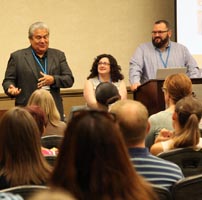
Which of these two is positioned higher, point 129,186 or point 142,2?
point 142,2

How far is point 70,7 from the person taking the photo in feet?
28.7

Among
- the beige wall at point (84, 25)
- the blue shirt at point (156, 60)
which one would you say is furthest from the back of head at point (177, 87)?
the beige wall at point (84, 25)

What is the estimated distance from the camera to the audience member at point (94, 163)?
77.7 inches

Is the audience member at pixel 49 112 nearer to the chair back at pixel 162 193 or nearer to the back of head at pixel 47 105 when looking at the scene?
the back of head at pixel 47 105

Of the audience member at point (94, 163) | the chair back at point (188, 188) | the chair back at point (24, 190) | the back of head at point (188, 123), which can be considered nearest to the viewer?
the audience member at point (94, 163)

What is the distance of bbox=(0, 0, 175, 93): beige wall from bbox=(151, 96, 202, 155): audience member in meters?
5.17

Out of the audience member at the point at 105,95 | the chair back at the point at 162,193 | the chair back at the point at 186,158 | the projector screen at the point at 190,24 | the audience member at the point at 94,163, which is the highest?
the projector screen at the point at 190,24

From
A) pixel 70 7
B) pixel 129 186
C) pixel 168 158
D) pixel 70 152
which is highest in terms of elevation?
pixel 70 7

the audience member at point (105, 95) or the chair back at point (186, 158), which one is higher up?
the audience member at point (105, 95)

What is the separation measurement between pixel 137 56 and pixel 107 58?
0.55 m

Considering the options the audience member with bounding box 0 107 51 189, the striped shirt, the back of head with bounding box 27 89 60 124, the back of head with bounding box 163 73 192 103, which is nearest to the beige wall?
the back of head with bounding box 27 89 60 124

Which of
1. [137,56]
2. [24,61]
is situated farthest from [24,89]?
[137,56]

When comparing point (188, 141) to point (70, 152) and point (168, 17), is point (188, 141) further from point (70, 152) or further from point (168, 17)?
point (168, 17)

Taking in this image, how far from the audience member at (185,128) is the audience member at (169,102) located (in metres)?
0.70
